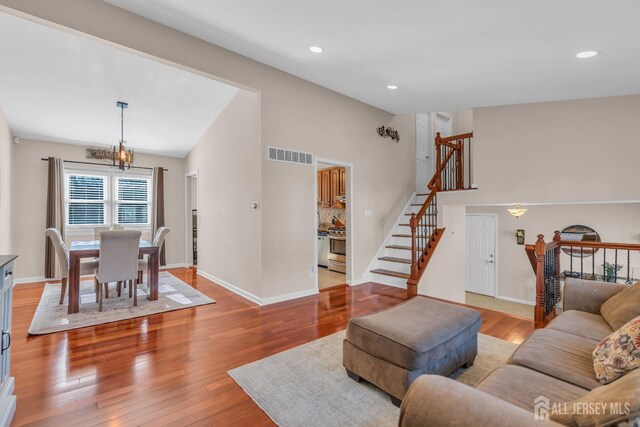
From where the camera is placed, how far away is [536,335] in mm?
1985

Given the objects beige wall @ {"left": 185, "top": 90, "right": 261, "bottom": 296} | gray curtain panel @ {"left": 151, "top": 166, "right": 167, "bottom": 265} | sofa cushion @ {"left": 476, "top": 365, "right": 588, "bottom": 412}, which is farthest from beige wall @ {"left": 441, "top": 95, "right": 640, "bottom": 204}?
gray curtain panel @ {"left": 151, "top": 166, "right": 167, "bottom": 265}

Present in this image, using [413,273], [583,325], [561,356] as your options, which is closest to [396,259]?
[413,273]

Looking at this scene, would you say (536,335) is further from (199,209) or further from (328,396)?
(199,209)

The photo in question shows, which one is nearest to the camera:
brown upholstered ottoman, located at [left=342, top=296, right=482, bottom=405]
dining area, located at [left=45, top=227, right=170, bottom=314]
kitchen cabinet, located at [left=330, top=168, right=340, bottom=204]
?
brown upholstered ottoman, located at [left=342, top=296, right=482, bottom=405]

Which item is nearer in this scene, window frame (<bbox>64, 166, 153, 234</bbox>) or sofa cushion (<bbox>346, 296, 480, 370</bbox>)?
sofa cushion (<bbox>346, 296, 480, 370</bbox>)

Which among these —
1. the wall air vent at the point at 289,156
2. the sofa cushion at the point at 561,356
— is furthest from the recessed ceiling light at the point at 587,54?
the wall air vent at the point at 289,156

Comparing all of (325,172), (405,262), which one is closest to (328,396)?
(405,262)

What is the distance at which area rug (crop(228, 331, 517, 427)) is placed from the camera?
188 cm

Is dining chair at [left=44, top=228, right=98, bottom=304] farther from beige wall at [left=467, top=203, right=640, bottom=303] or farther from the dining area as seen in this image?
beige wall at [left=467, top=203, right=640, bottom=303]

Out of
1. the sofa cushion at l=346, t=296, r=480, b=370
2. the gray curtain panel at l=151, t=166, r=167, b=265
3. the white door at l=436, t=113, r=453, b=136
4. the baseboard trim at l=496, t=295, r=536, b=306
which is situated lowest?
the baseboard trim at l=496, t=295, r=536, b=306

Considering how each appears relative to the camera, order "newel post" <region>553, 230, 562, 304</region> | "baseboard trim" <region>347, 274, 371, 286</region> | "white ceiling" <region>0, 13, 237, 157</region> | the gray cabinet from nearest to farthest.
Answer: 1. the gray cabinet
2. "white ceiling" <region>0, 13, 237, 157</region>
3. "newel post" <region>553, 230, 562, 304</region>
4. "baseboard trim" <region>347, 274, 371, 286</region>

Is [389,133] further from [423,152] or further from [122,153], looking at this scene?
[122,153]

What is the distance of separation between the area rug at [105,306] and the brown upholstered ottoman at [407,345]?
2.77m

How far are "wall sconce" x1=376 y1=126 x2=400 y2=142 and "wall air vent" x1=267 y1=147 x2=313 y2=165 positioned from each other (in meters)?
1.77
